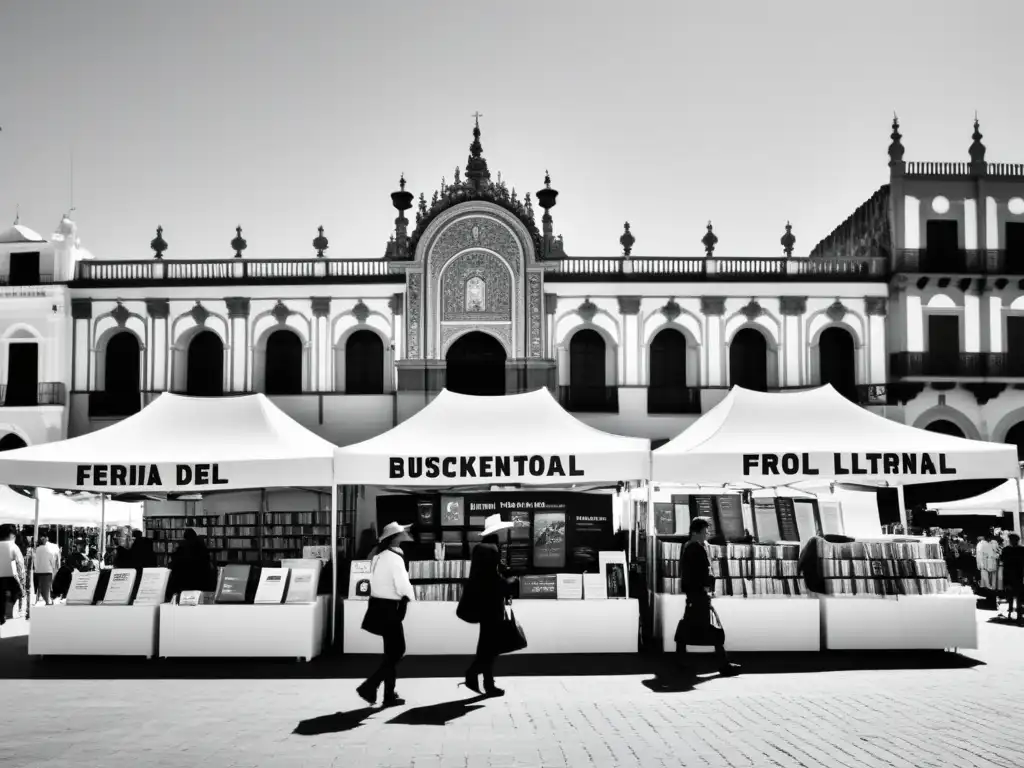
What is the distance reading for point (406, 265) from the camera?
32.4m

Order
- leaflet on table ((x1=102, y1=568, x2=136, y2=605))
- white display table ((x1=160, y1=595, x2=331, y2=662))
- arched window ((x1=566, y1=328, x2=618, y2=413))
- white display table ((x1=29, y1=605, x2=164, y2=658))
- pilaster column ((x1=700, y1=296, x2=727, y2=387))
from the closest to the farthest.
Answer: white display table ((x1=160, y1=595, x2=331, y2=662)), white display table ((x1=29, y1=605, x2=164, y2=658)), leaflet on table ((x1=102, y1=568, x2=136, y2=605)), arched window ((x1=566, y1=328, x2=618, y2=413)), pilaster column ((x1=700, y1=296, x2=727, y2=387))

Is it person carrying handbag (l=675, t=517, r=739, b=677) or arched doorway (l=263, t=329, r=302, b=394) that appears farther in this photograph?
arched doorway (l=263, t=329, r=302, b=394)

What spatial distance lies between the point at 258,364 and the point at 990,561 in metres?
19.4

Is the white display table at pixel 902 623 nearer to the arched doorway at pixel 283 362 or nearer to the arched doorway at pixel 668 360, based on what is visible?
the arched doorway at pixel 668 360

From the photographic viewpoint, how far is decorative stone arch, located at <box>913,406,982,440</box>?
33094mm

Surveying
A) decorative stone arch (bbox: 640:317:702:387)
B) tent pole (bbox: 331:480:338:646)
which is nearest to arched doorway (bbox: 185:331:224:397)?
decorative stone arch (bbox: 640:317:702:387)

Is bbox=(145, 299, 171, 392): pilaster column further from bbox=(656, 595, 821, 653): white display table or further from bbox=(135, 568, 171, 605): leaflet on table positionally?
bbox=(656, 595, 821, 653): white display table

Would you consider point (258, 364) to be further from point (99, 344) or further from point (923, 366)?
point (923, 366)

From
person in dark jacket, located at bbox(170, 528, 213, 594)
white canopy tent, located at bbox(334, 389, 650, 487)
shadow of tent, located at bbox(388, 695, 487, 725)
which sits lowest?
shadow of tent, located at bbox(388, 695, 487, 725)

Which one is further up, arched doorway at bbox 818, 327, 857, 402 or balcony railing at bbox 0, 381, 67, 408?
arched doorway at bbox 818, 327, 857, 402

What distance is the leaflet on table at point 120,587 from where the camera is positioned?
1404 centimetres

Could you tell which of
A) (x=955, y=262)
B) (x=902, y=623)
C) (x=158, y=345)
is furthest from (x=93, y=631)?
(x=955, y=262)

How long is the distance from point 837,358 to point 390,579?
25.0 meters

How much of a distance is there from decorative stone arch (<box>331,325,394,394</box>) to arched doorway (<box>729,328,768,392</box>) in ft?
30.5
